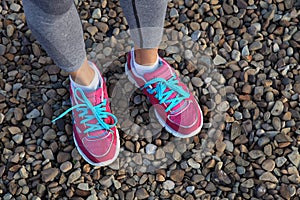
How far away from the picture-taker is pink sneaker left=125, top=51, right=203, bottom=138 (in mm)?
1685

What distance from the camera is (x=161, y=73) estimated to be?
1.69 metres

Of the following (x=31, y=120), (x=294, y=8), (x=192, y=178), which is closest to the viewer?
(x=192, y=178)

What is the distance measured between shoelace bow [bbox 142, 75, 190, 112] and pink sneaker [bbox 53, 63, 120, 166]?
0.19 metres

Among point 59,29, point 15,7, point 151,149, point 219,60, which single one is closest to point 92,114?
point 151,149

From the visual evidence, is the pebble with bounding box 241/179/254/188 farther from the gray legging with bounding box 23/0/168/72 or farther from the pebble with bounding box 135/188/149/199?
the gray legging with bounding box 23/0/168/72

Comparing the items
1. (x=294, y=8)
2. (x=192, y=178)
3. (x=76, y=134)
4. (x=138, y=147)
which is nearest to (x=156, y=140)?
(x=138, y=147)

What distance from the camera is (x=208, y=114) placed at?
1.79 m

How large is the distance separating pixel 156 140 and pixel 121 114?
19 centimetres

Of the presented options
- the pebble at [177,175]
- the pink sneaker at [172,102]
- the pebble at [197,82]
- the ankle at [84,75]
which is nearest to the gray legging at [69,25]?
the ankle at [84,75]

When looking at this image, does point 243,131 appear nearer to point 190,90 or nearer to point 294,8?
point 190,90

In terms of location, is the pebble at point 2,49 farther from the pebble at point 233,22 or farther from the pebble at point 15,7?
the pebble at point 233,22

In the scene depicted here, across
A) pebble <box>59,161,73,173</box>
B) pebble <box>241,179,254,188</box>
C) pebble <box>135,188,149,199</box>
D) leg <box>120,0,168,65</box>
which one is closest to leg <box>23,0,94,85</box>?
leg <box>120,0,168,65</box>

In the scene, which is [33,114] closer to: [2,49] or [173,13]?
[2,49]

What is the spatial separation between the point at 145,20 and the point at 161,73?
14.4 inches
